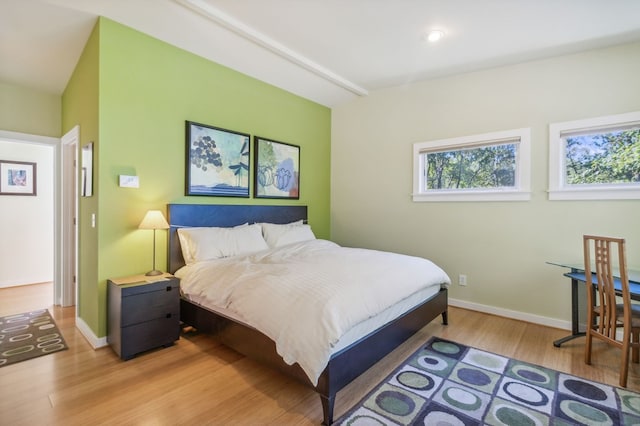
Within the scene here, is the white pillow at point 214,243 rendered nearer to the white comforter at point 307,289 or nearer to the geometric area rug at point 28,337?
the white comforter at point 307,289

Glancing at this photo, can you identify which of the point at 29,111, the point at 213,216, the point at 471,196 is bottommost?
the point at 213,216

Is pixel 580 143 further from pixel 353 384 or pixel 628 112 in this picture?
pixel 353 384

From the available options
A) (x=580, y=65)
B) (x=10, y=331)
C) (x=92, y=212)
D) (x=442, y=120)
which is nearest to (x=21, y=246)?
(x=10, y=331)

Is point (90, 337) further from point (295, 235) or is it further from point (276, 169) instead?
point (276, 169)

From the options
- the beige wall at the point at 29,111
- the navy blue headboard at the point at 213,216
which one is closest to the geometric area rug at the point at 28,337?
the navy blue headboard at the point at 213,216

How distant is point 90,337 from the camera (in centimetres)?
270

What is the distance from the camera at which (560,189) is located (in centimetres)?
308

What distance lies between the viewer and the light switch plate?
2.67 meters

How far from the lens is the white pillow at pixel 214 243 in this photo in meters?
2.89

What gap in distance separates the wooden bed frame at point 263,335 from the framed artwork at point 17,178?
3.44 m

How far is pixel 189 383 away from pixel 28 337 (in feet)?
6.20

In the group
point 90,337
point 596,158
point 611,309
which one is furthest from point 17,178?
point 596,158

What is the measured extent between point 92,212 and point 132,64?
53.8 inches

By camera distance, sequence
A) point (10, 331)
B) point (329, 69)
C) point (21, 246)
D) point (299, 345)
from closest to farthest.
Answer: point (299, 345)
point (10, 331)
point (329, 69)
point (21, 246)
